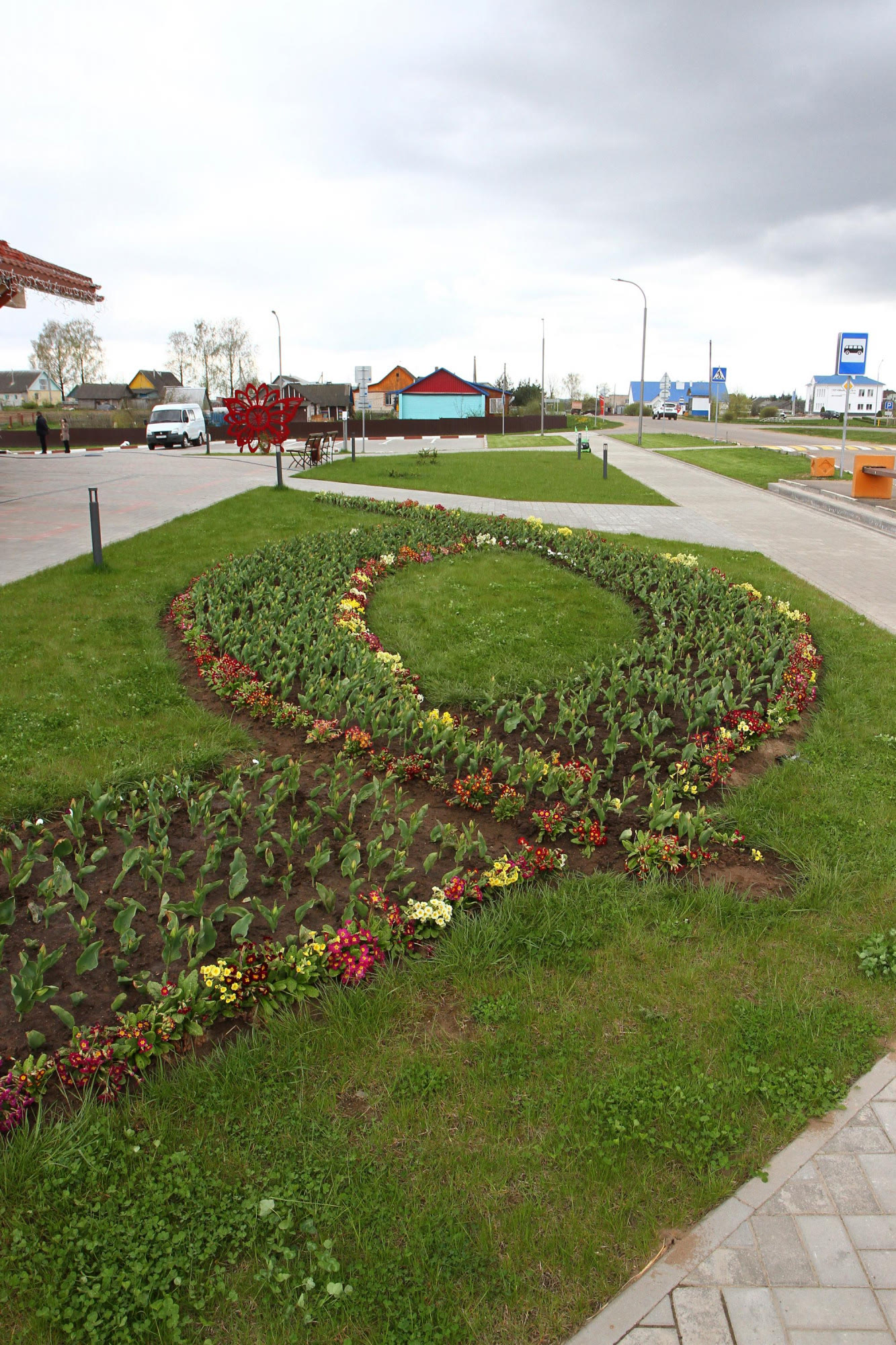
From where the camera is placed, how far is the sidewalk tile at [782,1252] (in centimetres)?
241

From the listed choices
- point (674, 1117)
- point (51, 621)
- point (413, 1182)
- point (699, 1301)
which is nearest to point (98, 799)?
point (413, 1182)

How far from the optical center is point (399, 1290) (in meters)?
2.37

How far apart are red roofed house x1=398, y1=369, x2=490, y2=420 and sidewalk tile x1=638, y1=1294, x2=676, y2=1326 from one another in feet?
232

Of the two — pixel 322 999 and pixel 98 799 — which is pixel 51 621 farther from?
pixel 322 999

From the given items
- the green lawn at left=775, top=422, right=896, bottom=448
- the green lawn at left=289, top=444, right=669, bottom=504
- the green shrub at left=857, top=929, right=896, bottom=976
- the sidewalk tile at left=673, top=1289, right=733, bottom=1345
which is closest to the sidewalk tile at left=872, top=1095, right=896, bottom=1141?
the green shrub at left=857, top=929, right=896, bottom=976

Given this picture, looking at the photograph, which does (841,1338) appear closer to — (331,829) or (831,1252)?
(831,1252)

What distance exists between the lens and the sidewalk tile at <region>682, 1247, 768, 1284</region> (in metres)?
2.40

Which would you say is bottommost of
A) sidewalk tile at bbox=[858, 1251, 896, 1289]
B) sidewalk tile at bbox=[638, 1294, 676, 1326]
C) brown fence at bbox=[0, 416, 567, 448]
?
sidewalk tile at bbox=[638, 1294, 676, 1326]

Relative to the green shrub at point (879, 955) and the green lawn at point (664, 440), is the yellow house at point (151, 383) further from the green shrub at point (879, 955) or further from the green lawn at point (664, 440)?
the green shrub at point (879, 955)

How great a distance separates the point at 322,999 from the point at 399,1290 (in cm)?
122

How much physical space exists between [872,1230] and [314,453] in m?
26.7

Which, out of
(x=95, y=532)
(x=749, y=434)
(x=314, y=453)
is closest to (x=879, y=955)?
(x=95, y=532)

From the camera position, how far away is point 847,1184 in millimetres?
2688

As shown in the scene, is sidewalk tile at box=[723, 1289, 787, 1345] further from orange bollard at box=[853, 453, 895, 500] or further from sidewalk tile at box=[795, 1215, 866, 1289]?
orange bollard at box=[853, 453, 895, 500]
